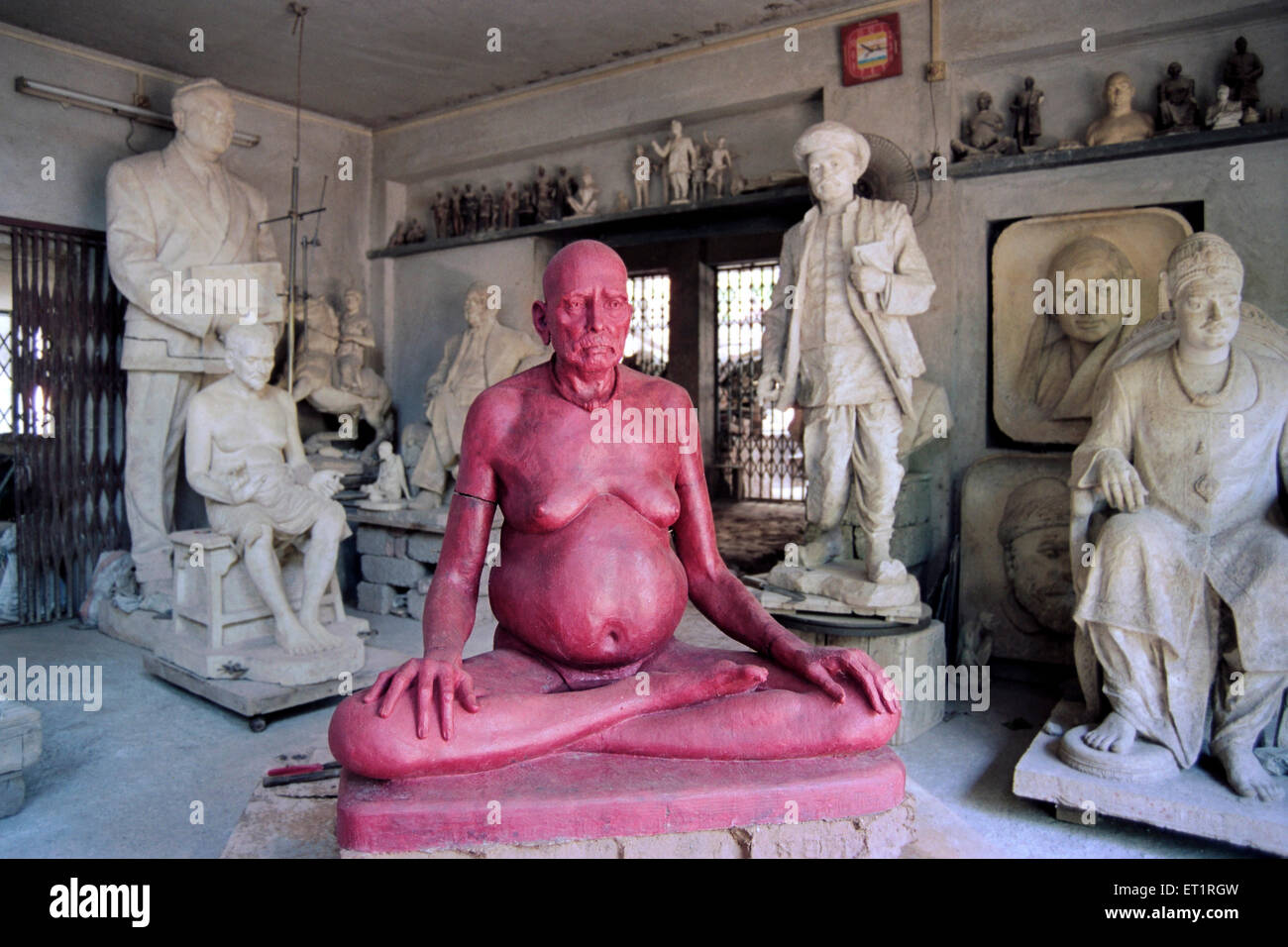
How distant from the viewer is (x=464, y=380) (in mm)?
7293

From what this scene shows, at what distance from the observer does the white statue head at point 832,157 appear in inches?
184

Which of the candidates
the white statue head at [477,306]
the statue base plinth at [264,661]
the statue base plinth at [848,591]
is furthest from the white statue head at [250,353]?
the statue base plinth at [848,591]

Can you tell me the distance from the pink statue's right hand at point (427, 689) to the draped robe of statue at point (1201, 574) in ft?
9.07

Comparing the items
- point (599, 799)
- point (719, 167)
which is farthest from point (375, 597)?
point (599, 799)

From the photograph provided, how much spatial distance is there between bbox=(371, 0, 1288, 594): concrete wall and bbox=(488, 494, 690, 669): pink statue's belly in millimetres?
3969

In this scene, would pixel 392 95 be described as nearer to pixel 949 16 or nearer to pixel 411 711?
pixel 949 16

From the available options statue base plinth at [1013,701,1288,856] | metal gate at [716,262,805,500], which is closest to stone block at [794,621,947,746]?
statue base plinth at [1013,701,1288,856]

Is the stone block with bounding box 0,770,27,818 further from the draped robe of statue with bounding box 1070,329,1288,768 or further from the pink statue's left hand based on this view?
the draped robe of statue with bounding box 1070,329,1288,768

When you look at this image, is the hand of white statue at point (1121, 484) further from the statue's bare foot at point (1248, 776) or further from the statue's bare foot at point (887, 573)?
the statue's bare foot at point (887, 573)

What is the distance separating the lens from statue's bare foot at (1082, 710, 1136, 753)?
3504 millimetres

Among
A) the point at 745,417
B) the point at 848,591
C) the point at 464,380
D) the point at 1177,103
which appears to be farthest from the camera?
the point at 745,417

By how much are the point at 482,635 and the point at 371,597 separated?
1512 millimetres

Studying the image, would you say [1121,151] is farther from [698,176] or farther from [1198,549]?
[698,176]

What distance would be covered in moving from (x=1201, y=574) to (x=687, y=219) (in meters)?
4.91
